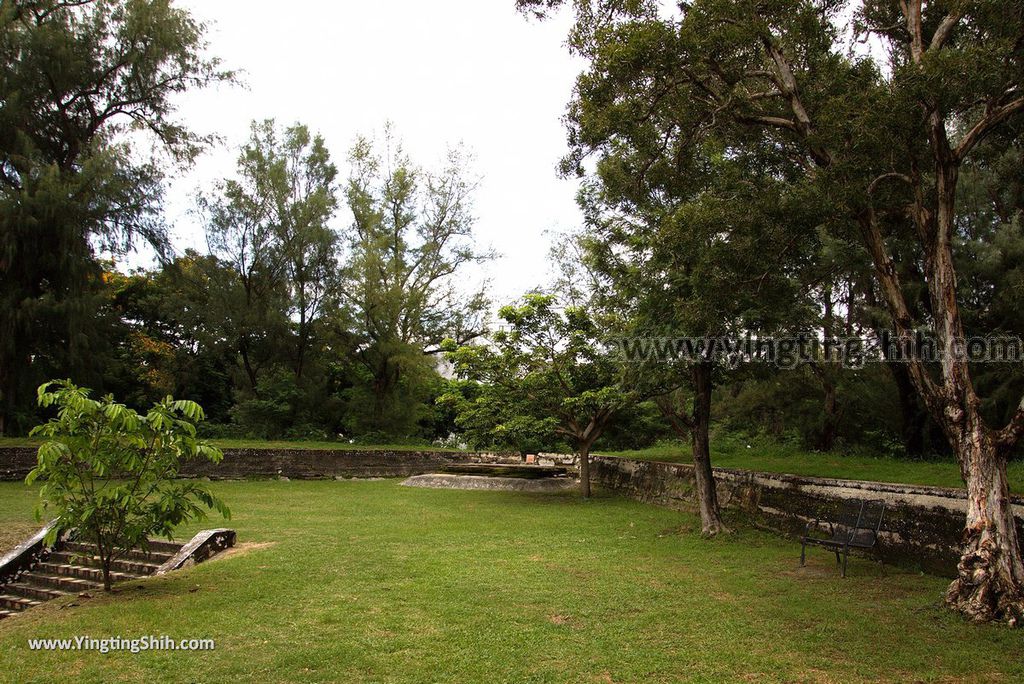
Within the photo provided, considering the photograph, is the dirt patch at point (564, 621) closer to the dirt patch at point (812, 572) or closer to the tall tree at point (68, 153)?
the dirt patch at point (812, 572)

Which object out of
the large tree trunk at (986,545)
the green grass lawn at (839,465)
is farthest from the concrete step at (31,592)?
the green grass lawn at (839,465)

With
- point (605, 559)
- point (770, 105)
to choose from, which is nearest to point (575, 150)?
point (770, 105)

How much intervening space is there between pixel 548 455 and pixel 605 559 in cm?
1568

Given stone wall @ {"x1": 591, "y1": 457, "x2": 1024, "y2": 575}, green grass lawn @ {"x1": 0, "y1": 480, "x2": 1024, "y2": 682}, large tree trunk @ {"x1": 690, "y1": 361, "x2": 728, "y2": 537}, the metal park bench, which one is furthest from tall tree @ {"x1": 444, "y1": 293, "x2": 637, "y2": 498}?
the metal park bench

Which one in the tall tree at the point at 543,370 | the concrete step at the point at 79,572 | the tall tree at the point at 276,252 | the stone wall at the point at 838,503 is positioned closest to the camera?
the stone wall at the point at 838,503

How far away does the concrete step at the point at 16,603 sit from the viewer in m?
7.07

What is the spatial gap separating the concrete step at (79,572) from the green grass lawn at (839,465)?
9201mm

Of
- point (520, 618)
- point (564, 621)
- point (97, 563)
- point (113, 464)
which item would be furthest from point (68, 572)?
point (564, 621)

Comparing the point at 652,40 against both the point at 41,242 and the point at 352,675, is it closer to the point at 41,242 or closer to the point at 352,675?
the point at 352,675

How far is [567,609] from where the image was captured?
588cm

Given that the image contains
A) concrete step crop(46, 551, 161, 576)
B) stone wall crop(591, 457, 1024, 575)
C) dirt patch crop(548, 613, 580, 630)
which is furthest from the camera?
concrete step crop(46, 551, 161, 576)

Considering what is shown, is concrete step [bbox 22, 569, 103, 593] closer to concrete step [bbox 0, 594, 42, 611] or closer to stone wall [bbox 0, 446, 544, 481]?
concrete step [bbox 0, 594, 42, 611]

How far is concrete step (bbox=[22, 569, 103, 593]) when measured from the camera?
23.6ft

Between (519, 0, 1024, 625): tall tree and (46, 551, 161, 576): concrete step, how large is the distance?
288 inches
